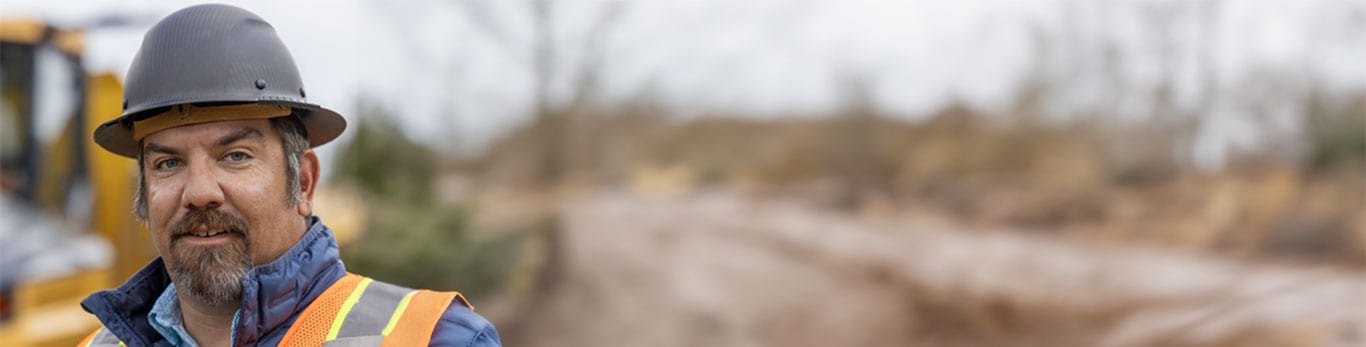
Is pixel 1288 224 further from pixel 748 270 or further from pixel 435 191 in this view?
pixel 435 191

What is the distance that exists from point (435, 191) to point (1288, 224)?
9.00 metres

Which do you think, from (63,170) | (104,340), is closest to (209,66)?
(104,340)

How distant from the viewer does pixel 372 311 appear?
185cm

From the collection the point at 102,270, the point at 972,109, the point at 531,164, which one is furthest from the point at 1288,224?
the point at 102,270

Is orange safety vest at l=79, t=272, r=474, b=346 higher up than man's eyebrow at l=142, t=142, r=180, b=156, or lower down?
lower down

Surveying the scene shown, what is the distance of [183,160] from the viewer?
1.91 m

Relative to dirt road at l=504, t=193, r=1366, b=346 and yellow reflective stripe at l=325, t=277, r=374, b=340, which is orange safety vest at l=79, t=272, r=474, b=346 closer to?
yellow reflective stripe at l=325, t=277, r=374, b=340

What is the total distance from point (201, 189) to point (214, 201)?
1.2 inches

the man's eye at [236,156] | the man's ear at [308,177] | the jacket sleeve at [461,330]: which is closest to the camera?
the jacket sleeve at [461,330]

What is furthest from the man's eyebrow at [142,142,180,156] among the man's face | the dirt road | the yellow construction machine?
the dirt road

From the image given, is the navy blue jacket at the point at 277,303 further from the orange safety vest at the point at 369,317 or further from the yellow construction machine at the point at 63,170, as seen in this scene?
the yellow construction machine at the point at 63,170

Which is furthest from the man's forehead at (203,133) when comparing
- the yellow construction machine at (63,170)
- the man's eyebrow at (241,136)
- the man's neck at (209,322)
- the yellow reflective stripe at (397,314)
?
the yellow construction machine at (63,170)

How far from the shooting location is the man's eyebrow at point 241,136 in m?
1.89

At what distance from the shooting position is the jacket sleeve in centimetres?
180
